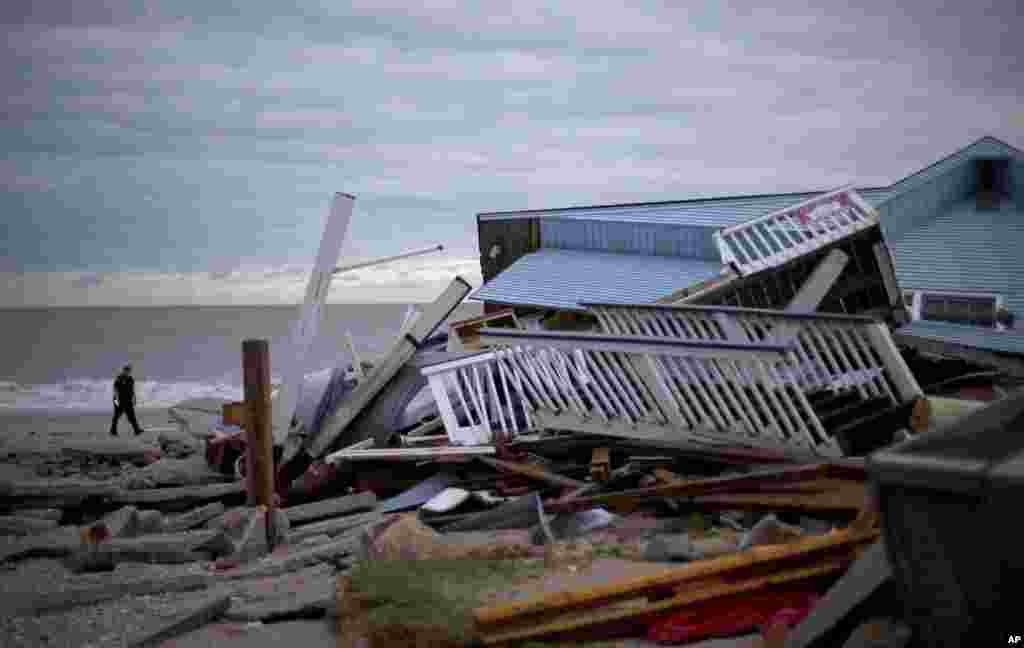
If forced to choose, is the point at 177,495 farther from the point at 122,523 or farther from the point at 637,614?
the point at 637,614

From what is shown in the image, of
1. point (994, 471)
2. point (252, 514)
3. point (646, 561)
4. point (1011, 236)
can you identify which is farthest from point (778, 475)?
point (1011, 236)

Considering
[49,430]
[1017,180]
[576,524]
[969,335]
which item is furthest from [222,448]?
[1017,180]

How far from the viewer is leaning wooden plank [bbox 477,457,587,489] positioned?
34.0ft

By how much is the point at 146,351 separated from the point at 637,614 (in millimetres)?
58492

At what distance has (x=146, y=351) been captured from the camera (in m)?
60.1

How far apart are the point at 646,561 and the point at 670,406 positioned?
3017 millimetres

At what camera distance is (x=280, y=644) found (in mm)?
7129

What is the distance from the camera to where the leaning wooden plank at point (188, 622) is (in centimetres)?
743

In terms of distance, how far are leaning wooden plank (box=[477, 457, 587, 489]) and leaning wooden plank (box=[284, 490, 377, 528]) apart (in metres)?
1.68

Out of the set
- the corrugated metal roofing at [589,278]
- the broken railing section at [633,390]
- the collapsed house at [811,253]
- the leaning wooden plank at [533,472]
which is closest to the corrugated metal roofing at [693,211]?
the collapsed house at [811,253]

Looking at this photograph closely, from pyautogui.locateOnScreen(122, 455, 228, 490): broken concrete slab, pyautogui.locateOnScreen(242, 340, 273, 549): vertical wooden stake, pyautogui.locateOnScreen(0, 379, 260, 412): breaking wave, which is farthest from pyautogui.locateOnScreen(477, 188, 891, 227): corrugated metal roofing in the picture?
pyautogui.locateOnScreen(0, 379, 260, 412): breaking wave

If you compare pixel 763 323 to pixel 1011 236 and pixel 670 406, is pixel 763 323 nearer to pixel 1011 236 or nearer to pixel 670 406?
pixel 670 406

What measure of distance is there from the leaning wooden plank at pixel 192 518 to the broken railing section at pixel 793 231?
7.25 m

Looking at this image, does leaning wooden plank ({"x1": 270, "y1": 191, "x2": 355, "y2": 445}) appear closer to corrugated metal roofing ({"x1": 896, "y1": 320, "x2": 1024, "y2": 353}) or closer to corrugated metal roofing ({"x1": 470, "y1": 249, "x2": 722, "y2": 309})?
corrugated metal roofing ({"x1": 470, "y1": 249, "x2": 722, "y2": 309})
